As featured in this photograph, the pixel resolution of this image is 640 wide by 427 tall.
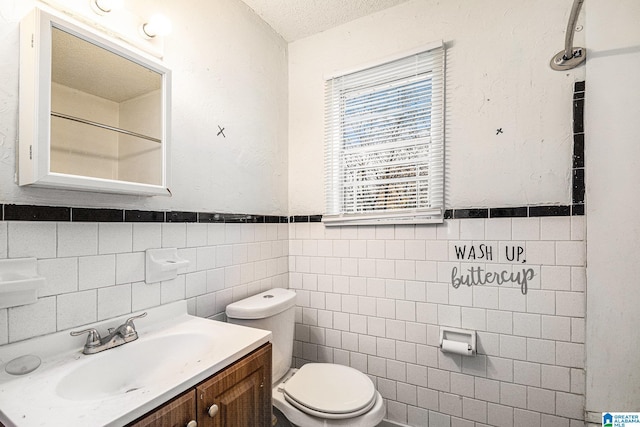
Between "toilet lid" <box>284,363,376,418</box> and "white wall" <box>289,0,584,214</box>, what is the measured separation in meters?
1.04

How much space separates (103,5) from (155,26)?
0.59 ft

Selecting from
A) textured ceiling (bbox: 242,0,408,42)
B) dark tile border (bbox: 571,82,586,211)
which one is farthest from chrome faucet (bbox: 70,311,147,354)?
dark tile border (bbox: 571,82,586,211)

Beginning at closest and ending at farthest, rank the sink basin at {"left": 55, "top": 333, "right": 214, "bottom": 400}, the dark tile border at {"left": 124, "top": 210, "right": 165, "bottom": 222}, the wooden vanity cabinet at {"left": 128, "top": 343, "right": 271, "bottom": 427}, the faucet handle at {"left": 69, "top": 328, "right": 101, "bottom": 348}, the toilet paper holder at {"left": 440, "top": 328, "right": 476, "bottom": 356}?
the wooden vanity cabinet at {"left": 128, "top": 343, "right": 271, "bottom": 427} → the sink basin at {"left": 55, "top": 333, "right": 214, "bottom": 400} → the faucet handle at {"left": 69, "top": 328, "right": 101, "bottom": 348} → the dark tile border at {"left": 124, "top": 210, "right": 165, "bottom": 222} → the toilet paper holder at {"left": 440, "top": 328, "right": 476, "bottom": 356}

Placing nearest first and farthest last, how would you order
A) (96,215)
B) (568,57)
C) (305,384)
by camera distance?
(96,215) → (568,57) → (305,384)

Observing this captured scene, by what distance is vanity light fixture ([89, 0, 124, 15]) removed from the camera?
107 centimetres

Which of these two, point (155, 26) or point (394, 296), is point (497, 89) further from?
point (155, 26)

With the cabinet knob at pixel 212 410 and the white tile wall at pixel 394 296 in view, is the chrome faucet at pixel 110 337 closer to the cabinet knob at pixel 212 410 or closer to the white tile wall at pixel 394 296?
the white tile wall at pixel 394 296

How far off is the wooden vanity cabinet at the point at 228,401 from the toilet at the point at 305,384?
24 cm

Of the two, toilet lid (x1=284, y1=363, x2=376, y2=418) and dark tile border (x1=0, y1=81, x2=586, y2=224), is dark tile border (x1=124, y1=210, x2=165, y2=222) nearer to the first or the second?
dark tile border (x1=0, y1=81, x2=586, y2=224)

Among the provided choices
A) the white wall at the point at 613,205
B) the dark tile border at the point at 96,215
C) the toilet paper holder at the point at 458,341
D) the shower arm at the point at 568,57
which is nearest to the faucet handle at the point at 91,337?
the dark tile border at the point at 96,215

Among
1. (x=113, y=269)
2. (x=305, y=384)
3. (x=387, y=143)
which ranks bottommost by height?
(x=305, y=384)

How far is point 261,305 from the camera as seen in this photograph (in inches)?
60.5

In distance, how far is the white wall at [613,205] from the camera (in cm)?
130

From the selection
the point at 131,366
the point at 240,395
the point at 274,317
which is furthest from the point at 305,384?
the point at 131,366
